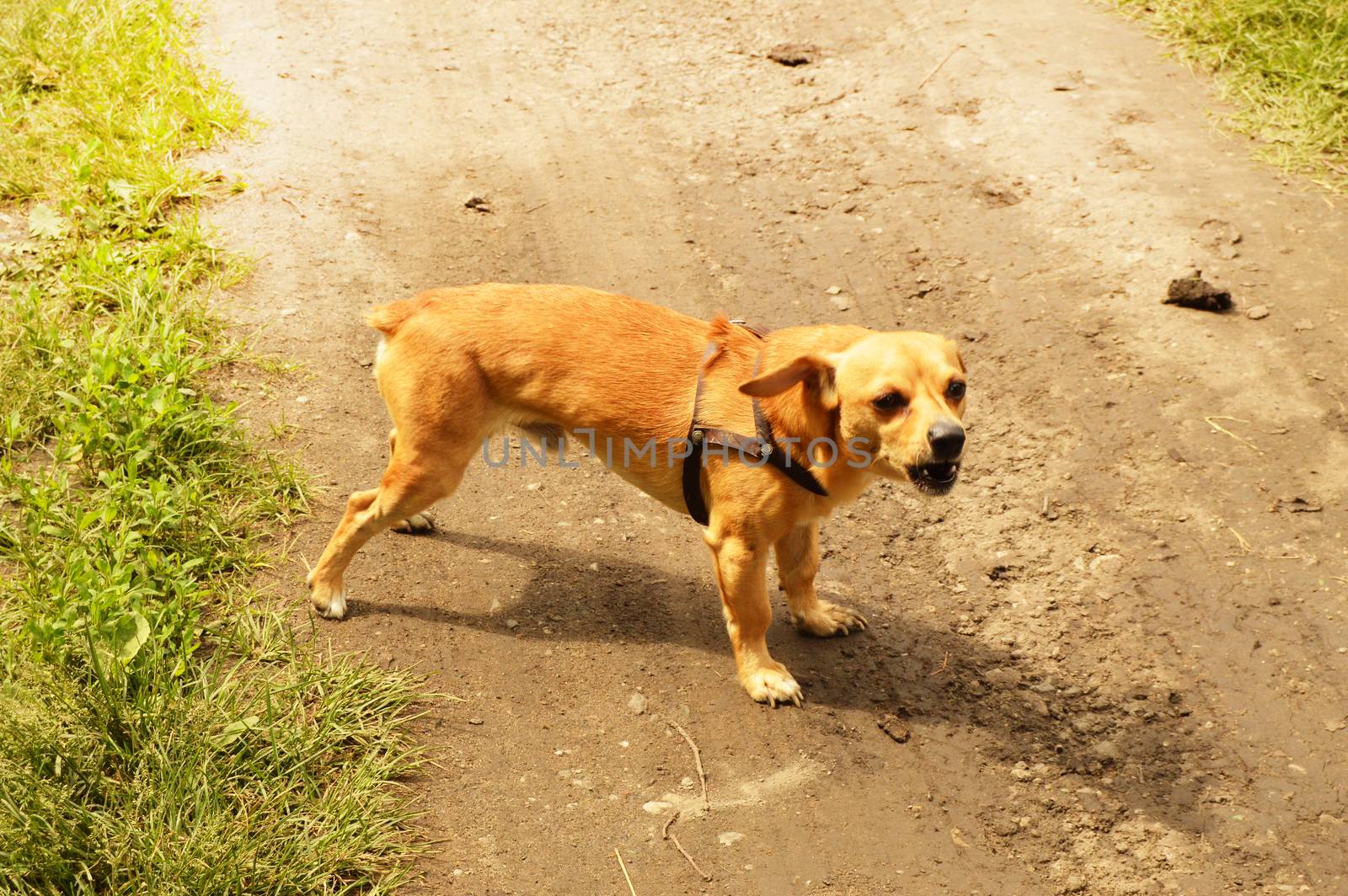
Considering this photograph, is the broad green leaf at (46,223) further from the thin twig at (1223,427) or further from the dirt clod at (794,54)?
the thin twig at (1223,427)

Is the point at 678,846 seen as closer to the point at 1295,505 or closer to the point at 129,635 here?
the point at 129,635

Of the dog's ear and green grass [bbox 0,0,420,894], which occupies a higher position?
the dog's ear

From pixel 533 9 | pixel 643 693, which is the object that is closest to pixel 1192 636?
pixel 643 693

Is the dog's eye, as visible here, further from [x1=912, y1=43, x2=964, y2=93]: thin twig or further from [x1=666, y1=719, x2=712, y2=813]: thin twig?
[x1=912, y1=43, x2=964, y2=93]: thin twig

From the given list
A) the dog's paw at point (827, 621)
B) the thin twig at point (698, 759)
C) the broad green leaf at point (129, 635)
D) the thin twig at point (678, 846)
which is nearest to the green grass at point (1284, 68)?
the dog's paw at point (827, 621)

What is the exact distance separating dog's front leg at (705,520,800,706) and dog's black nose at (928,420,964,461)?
2.74ft

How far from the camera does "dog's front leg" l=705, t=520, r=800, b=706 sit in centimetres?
409

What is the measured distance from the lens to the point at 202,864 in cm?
328

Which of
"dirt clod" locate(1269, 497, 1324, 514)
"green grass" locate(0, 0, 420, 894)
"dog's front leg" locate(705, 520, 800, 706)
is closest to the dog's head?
"dog's front leg" locate(705, 520, 800, 706)

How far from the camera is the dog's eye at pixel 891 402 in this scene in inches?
142

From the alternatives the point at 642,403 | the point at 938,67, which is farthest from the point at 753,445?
the point at 938,67

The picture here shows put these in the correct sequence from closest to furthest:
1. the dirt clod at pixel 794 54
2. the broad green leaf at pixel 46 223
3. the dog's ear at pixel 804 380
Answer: the dog's ear at pixel 804 380, the broad green leaf at pixel 46 223, the dirt clod at pixel 794 54

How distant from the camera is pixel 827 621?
457cm

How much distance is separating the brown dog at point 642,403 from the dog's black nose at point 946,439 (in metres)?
0.22
